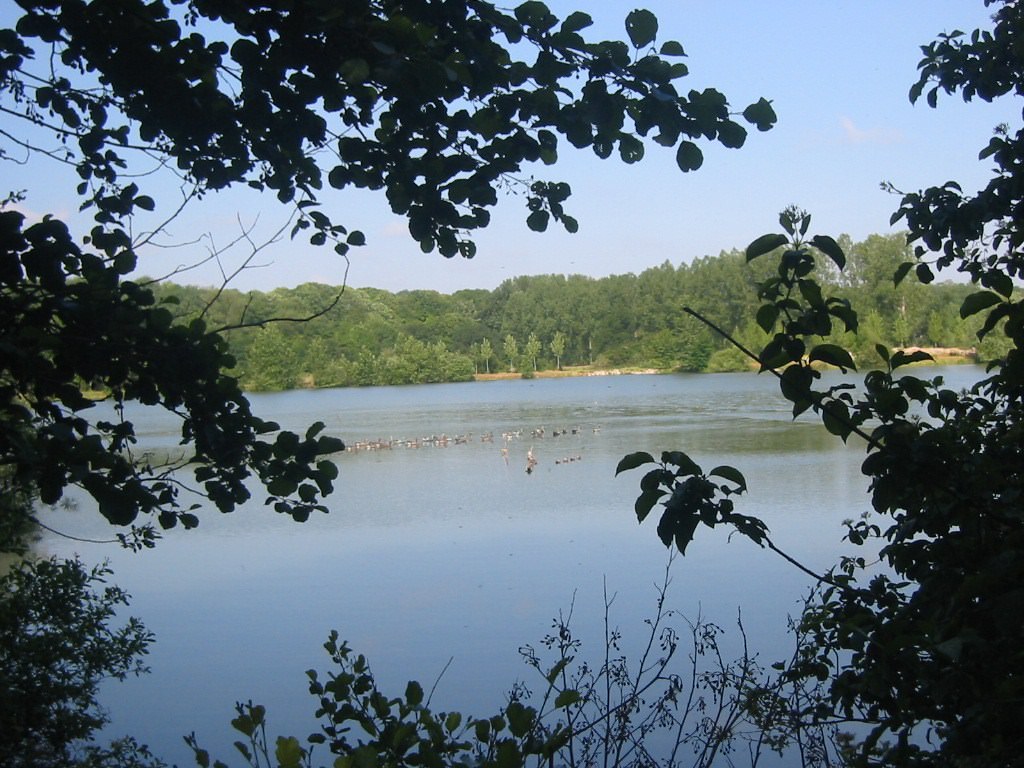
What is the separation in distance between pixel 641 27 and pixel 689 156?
24 cm

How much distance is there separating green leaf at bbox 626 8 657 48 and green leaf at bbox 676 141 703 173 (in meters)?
0.19

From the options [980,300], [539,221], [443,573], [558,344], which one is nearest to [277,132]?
[539,221]

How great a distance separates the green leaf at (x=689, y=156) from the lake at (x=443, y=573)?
77 cm

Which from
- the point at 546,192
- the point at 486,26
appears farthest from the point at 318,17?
the point at 546,192

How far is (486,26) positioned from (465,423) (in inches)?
887

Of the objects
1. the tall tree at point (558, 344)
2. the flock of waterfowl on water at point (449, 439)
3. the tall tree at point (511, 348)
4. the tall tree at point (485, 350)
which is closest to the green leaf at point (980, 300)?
the flock of waterfowl on water at point (449, 439)

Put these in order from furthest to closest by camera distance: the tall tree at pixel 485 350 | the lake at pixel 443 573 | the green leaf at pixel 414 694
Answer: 1. the tall tree at pixel 485 350
2. the lake at pixel 443 573
3. the green leaf at pixel 414 694

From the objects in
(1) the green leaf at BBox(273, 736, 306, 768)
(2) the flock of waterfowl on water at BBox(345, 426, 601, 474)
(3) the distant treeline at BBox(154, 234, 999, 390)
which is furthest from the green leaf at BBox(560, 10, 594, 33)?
(2) the flock of waterfowl on water at BBox(345, 426, 601, 474)

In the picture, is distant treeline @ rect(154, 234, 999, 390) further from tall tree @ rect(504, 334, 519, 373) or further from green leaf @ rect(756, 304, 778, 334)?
green leaf @ rect(756, 304, 778, 334)

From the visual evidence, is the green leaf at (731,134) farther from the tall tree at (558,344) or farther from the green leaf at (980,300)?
the tall tree at (558,344)

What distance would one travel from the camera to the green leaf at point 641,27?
168 centimetres

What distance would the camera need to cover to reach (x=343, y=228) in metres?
2.24

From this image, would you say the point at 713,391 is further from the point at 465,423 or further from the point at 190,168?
the point at 190,168

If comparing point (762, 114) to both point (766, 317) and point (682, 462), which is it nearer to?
point (766, 317)
